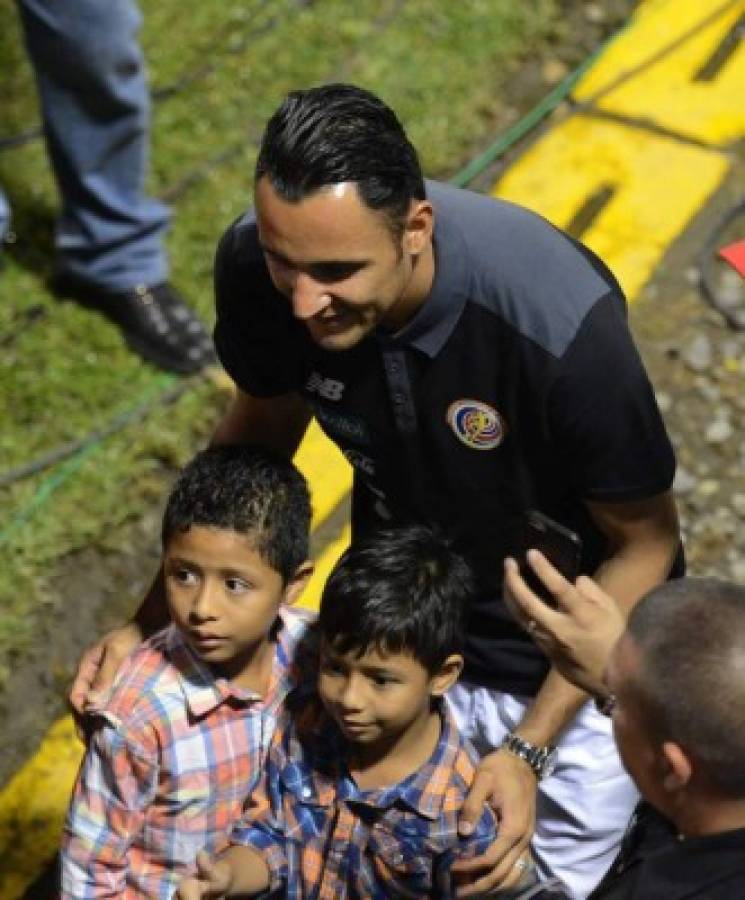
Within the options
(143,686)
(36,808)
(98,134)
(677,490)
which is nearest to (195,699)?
(143,686)

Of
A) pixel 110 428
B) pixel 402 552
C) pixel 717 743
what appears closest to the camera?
pixel 717 743

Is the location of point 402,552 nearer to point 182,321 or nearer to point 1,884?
point 1,884

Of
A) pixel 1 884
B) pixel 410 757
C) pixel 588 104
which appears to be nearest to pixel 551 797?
pixel 410 757

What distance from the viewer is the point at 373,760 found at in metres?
3.12

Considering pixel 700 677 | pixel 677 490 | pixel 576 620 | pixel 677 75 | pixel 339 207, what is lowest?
pixel 677 490

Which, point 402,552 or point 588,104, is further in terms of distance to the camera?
point 588,104

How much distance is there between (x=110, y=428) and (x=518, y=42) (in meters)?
2.43

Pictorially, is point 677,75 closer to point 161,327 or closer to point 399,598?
point 161,327

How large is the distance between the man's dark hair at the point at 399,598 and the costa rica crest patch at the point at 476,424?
203 mm

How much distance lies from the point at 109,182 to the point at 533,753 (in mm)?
2810

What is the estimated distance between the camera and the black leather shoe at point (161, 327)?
5309mm

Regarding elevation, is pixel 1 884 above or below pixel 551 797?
below

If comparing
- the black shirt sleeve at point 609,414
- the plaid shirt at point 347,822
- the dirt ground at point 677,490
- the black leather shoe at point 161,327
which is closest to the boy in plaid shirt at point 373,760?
the plaid shirt at point 347,822

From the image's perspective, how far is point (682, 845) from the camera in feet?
7.89
